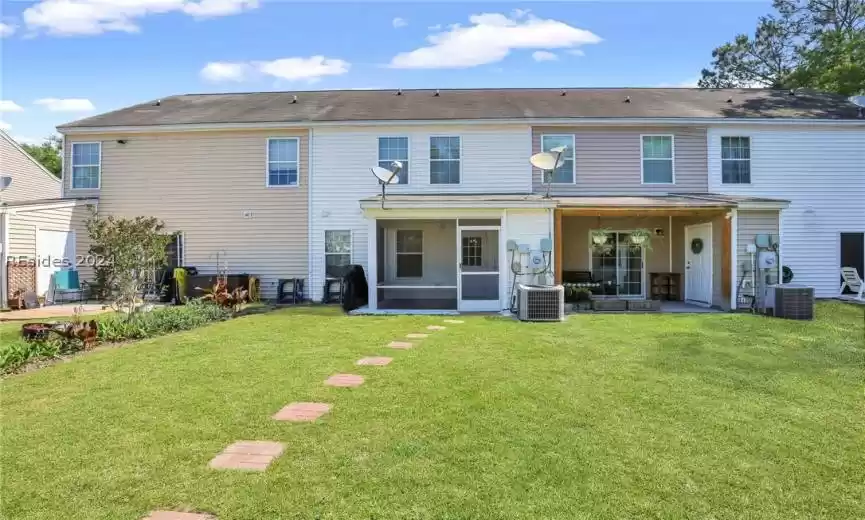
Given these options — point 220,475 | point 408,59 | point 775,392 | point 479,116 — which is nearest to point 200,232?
point 479,116

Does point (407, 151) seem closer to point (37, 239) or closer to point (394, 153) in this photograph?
point (394, 153)

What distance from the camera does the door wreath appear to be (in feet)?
44.9

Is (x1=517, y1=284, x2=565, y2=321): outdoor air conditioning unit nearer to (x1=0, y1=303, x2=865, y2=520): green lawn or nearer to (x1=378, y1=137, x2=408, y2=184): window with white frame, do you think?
(x1=0, y1=303, x2=865, y2=520): green lawn

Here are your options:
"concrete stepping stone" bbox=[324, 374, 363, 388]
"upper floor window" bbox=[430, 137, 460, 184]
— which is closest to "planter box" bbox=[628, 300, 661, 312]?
"upper floor window" bbox=[430, 137, 460, 184]

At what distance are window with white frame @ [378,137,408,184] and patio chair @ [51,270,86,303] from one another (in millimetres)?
9253

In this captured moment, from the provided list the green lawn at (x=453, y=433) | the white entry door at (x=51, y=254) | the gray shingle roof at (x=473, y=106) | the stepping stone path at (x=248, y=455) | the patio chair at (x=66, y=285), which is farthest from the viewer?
the gray shingle roof at (x=473, y=106)

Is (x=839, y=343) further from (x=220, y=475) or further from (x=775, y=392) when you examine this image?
(x=220, y=475)

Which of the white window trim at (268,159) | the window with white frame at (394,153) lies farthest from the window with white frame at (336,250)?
the window with white frame at (394,153)

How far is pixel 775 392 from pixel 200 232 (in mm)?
14388

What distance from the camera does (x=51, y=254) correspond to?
14.2 m

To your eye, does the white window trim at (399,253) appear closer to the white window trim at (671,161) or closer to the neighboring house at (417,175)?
the neighboring house at (417,175)

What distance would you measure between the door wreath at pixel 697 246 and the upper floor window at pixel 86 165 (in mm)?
17417

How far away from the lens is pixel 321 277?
1483 cm

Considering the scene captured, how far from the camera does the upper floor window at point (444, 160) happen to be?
1482 centimetres
